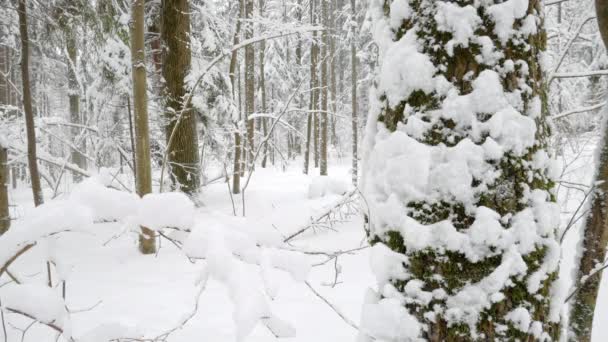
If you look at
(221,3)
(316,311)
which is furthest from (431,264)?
(221,3)

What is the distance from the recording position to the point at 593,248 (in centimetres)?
199

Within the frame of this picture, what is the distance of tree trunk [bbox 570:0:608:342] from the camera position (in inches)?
77.6

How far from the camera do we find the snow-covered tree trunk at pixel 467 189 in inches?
39.1

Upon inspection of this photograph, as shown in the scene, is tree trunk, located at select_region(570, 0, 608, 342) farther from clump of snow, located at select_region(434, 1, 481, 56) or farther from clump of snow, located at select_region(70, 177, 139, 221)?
clump of snow, located at select_region(70, 177, 139, 221)

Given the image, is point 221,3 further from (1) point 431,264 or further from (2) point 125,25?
(1) point 431,264

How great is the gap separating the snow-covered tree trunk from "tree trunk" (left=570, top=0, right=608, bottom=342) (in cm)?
123

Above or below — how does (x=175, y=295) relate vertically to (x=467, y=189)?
below

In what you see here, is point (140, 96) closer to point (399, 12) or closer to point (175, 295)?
point (175, 295)

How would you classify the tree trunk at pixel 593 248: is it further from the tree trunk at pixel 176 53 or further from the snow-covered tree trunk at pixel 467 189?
the tree trunk at pixel 176 53

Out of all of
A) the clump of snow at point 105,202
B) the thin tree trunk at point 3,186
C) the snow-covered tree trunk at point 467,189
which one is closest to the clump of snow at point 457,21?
the snow-covered tree trunk at point 467,189

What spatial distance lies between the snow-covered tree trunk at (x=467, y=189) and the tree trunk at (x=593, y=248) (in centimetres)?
123

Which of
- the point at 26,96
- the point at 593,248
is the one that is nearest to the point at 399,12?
the point at 593,248

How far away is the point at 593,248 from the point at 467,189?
1605 mm

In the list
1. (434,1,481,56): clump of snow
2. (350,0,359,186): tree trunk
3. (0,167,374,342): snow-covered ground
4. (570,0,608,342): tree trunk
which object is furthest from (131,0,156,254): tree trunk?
(350,0,359,186): tree trunk
